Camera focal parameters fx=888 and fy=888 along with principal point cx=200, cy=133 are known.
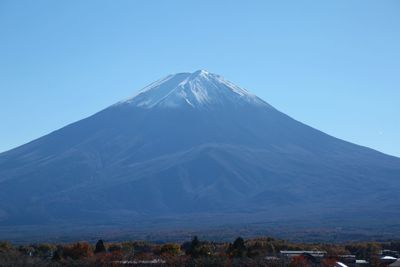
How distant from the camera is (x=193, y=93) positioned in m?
175

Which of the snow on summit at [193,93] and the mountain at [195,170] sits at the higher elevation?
the snow on summit at [193,93]

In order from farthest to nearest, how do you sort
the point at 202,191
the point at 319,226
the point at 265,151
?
1. the point at 265,151
2. the point at 202,191
3. the point at 319,226

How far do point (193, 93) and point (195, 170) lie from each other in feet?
121

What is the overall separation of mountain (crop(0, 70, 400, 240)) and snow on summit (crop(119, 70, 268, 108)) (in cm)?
37

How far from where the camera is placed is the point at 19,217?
12150cm

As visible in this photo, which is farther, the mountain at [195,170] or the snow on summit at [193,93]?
the snow on summit at [193,93]

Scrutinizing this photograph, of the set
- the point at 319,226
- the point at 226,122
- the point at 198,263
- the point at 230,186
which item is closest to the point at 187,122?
the point at 226,122

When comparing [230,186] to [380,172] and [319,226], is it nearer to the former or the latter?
[380,172]

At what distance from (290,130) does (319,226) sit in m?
64.1

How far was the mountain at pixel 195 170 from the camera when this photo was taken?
121812 mm

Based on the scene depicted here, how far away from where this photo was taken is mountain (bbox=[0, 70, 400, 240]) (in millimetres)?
121812

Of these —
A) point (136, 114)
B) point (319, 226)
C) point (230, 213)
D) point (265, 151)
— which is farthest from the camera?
point (136, 114)

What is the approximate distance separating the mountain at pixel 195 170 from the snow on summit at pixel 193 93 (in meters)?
0.37

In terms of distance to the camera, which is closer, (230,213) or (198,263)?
(198,263)
